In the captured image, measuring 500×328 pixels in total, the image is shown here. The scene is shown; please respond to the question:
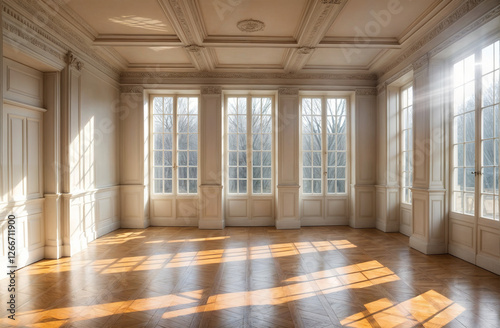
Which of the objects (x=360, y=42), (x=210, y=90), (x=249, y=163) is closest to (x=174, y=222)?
(x=249, y=163)

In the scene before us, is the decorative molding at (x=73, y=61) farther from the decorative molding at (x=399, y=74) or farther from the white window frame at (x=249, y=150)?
the decorative molding at (x=399, y=74)

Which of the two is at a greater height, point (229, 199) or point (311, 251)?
point (229, 199)

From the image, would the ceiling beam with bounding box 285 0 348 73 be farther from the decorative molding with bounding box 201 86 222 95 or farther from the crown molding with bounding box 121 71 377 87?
the decorative molding with bounding box 201 86 222 95

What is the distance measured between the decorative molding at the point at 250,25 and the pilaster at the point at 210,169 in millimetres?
2346

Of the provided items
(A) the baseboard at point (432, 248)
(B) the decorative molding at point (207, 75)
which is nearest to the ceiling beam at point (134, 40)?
(B) the decorative molding at point (207, 75)

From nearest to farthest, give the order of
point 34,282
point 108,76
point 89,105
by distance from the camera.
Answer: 1. point 34,282
2. point 89,105
3. point 108,76

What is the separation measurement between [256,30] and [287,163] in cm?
308

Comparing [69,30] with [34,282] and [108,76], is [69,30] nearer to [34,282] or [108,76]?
[108,76]

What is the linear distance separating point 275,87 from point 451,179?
13.1 feet

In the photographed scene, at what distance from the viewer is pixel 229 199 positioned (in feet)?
25.5

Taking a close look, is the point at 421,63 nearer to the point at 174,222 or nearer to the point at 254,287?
the point at 254,287

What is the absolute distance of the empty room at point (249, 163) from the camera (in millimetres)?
3643

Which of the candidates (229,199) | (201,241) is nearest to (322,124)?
(229,199)

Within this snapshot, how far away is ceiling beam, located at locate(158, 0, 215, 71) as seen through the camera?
444 centimetres
